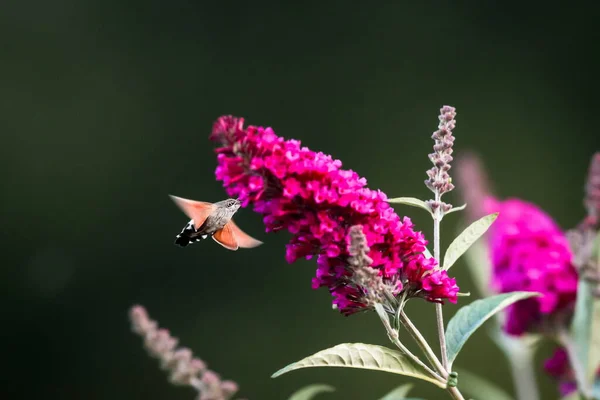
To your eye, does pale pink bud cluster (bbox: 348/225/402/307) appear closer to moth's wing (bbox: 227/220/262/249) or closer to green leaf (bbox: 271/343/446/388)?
green leaf (bbox: 271/343/446/388)

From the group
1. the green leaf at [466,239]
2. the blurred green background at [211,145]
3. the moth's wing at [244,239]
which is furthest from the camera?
the blurred green background at [211,145]

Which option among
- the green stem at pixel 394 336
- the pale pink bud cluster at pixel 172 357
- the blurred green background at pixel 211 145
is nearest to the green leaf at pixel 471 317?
the green stem at pixel 394 336

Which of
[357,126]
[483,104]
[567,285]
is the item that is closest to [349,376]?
[357,126]

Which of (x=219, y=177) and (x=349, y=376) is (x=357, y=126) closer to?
(x=349, y=376)

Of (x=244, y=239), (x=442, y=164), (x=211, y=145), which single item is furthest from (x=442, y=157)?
(x=211, y=145)

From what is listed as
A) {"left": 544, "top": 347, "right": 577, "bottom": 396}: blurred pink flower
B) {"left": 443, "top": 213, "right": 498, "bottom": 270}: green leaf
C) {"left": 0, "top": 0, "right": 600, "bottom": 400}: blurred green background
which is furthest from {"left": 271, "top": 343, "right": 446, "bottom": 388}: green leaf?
{"left": 0, "top": 0, "right": 600, "bottom": 400}: blurred green background

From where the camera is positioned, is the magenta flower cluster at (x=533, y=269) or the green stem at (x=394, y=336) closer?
the green stem at (x=394, y=336)

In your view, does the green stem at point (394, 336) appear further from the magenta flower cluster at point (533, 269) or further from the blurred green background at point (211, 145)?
the blurred green background at point (211, 145)
